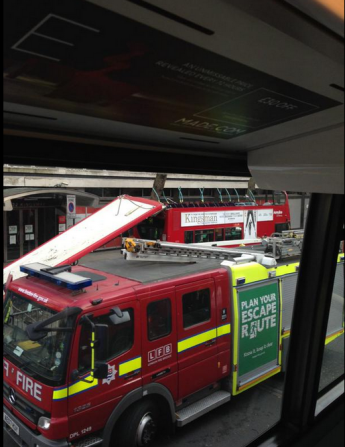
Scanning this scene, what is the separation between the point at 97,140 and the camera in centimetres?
148

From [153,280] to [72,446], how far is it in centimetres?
152

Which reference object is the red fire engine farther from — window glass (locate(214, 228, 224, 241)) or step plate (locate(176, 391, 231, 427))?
window glass (locate(214, 228, 224, 241))

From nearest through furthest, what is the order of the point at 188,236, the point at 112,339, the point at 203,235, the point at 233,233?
the point at 112,339 < the point at 188,236 < the point at 203,235 < the point at 233,233

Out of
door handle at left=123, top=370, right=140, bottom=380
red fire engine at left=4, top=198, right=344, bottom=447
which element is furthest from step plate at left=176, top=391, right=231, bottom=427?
door handle at left=123, top=370, right=140, bottom=380

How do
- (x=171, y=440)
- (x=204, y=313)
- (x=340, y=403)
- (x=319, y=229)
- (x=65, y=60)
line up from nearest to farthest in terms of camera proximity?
(x=65, y=60)
(x=319, y=229)
(x=340, y=403)
(x=171, y=440)
(x=204, y=313)

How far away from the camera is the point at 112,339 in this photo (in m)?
3.24

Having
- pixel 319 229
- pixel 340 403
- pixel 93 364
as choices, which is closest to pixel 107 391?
pixel 93 364

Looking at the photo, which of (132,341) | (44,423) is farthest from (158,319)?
(44,423)

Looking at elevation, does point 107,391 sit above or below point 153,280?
below

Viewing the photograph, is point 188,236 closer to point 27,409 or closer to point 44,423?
point 27,409

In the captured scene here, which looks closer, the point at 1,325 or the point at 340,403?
the point at 1,325

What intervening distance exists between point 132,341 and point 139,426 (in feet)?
2.50

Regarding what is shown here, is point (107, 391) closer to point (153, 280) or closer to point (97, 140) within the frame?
point (153, 280)

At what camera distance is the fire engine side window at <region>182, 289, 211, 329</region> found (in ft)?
12.7
